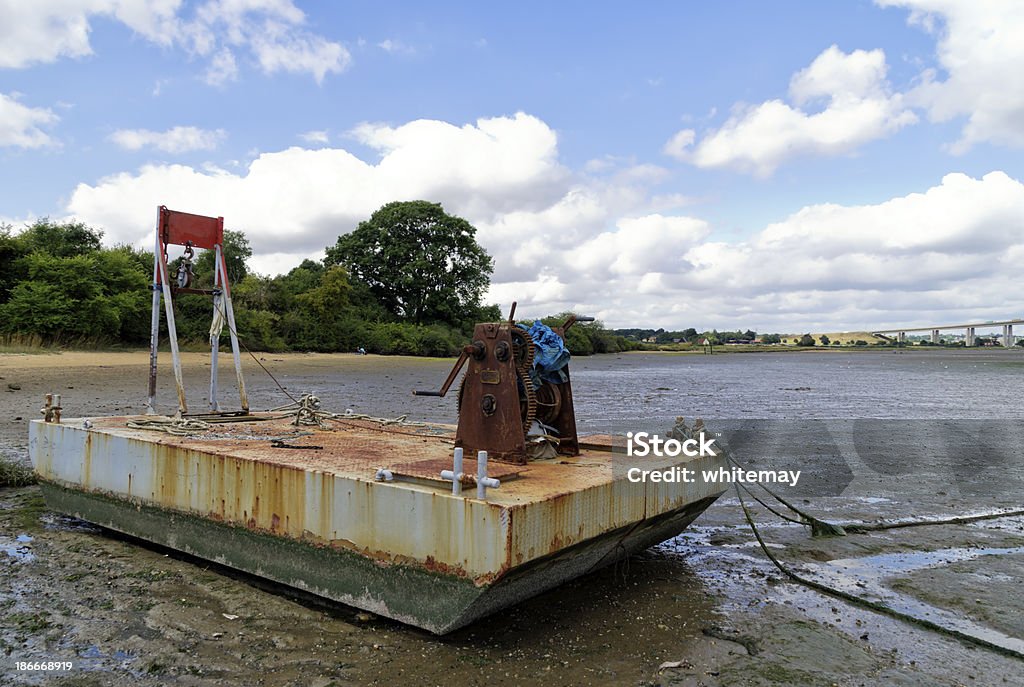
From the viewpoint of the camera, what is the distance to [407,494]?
14.4 ft

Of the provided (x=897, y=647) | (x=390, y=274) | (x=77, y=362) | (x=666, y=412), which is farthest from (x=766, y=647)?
(x=390, y=274)

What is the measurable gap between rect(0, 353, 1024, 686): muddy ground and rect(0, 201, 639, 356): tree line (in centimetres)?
1138

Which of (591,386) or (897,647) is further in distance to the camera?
(591,386)

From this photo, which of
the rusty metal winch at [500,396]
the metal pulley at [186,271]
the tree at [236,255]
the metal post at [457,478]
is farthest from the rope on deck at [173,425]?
the tree at [236,255]

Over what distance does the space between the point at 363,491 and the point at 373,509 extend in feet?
0.44

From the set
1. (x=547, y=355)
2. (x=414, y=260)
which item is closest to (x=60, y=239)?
(x=414, y=260)

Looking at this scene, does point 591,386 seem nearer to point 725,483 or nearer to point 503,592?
point 725,483

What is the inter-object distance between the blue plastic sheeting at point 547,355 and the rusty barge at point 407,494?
0.07 feet

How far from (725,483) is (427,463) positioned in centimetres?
287

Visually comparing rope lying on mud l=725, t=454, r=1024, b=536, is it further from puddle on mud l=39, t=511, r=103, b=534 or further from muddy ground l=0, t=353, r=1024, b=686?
puddle on mud l=39, t=511, r=103, b=534

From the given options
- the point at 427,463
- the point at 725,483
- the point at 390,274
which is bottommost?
the point at 725,483

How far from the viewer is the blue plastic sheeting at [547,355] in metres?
5.65

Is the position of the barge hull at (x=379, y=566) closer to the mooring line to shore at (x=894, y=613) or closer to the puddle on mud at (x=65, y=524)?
the puddle on mud at (x=65, y=524)

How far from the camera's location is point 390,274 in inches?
2242
